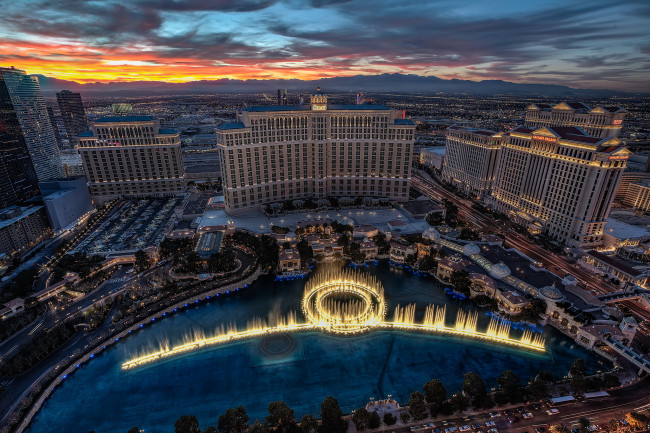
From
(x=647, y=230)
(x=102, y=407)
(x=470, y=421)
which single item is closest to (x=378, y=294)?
(x=470, y=421)

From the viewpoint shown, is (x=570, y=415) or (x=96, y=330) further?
(x=96, y=330)

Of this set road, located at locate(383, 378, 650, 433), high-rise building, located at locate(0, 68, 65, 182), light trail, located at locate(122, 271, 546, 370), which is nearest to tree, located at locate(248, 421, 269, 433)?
road, located at locate(383, 378, 650, 433)

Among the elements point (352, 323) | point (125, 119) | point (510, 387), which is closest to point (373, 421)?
point (510, 387)

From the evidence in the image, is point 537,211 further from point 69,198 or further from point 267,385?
point 69,198

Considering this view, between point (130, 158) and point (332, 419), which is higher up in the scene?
point (130, 158)

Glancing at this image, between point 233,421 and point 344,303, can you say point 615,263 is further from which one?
point 233,421

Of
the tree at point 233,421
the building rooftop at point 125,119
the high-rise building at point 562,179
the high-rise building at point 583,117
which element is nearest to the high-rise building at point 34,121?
the building rooftop at point 125,119

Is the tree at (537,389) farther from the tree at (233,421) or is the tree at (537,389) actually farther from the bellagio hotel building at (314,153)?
the bellagio hotel building at (314,153)
